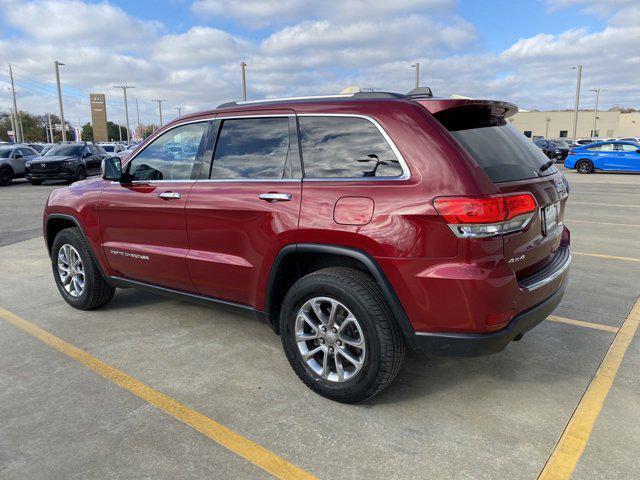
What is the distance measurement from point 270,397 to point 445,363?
1308mm

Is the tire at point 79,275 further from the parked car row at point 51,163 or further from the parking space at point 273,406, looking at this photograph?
the parked car row at point 51,163

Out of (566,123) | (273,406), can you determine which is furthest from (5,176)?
(566,123)

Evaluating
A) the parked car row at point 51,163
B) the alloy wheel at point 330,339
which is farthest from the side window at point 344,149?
the parked car row at point 51,163

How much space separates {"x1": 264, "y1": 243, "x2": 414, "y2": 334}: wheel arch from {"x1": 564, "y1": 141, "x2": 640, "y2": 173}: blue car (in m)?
23.2

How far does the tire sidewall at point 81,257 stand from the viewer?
4676 mm

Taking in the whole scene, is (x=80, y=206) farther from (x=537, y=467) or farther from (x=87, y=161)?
(x=87, y=161)

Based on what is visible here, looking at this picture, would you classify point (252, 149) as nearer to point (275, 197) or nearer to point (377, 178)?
point (275, 197)

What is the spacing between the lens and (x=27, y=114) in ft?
350

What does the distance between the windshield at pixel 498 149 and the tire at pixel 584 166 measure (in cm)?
2295

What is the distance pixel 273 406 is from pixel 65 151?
66.9 ft

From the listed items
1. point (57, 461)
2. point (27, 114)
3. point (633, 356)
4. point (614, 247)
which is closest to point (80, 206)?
point (57, 461)

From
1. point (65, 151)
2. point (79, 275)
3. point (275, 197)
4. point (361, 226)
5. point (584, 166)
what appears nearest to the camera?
point (361, 226)

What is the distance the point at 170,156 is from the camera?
160 inches

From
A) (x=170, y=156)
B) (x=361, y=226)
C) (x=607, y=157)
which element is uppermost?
(x=170, y=156)
